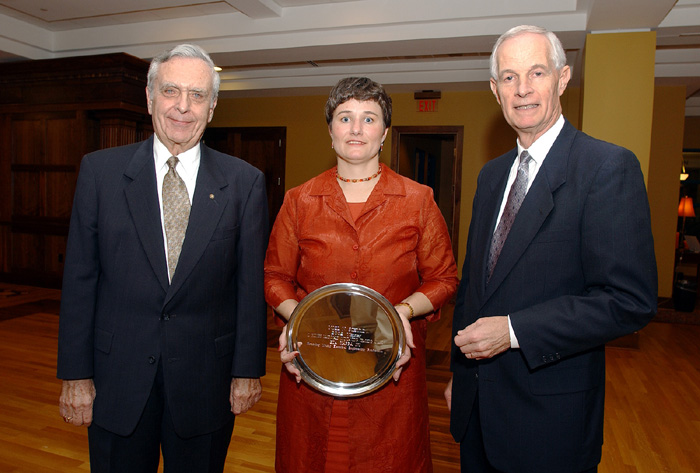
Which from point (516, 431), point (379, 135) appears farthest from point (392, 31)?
point (516, 431)

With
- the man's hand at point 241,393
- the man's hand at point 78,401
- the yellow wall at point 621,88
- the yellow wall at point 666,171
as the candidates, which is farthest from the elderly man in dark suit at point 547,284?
the yellow wall at point 666,171

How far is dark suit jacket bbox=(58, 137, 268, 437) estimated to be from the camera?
4.64 feet

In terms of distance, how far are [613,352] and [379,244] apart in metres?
4.30

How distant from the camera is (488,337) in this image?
1227mm

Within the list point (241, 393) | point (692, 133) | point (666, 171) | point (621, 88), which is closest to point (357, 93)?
point (241, 393)

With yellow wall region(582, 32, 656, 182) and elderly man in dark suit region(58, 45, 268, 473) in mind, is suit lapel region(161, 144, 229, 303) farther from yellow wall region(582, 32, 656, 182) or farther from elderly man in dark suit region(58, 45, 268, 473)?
yellow wall region(582, 32, 656, 182)

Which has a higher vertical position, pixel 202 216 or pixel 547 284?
pixel 202 216

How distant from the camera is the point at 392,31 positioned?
16.4 feet

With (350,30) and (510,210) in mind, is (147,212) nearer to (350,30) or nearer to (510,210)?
(510,210)

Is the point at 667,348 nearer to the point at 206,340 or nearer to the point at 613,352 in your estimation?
the point at 613,352

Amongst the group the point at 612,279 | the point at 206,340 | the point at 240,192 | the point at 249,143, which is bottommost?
the point at 206,340

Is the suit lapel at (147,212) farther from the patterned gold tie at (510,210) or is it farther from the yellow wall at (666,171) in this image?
the yellow wall at (666,171)

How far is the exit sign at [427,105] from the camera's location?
7566 mm

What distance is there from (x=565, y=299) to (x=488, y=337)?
20 centimetres
